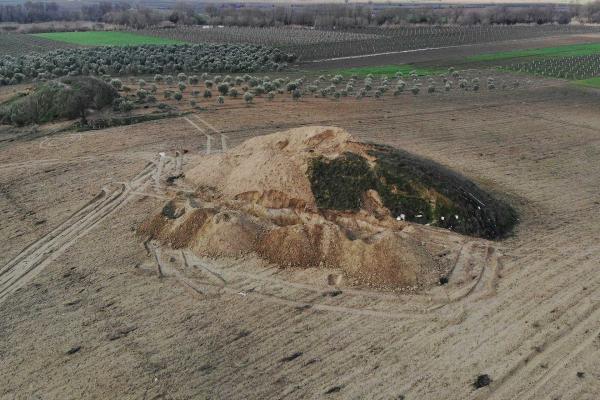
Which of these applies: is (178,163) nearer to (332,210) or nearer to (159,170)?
(159,170)

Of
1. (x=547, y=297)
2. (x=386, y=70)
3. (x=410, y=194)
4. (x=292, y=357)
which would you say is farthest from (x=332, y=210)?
(x=386, y=70)

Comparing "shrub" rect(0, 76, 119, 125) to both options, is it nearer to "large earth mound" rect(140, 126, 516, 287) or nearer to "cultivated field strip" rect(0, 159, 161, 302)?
"cultivated field strip" rect(0, 159, 161, 302)

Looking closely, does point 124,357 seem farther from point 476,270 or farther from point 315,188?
point 476,270

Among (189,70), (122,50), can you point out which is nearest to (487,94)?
(189,70)

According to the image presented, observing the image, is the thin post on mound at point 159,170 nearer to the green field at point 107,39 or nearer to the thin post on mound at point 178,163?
the thin post on mound at point 178,163

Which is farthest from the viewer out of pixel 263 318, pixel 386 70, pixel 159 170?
pixel 386 70

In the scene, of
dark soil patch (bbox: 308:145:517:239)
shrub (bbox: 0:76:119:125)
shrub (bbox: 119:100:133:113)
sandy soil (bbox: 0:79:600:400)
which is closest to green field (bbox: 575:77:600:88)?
sandy soil (bbox: 0:79:600:400)

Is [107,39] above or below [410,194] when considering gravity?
above
